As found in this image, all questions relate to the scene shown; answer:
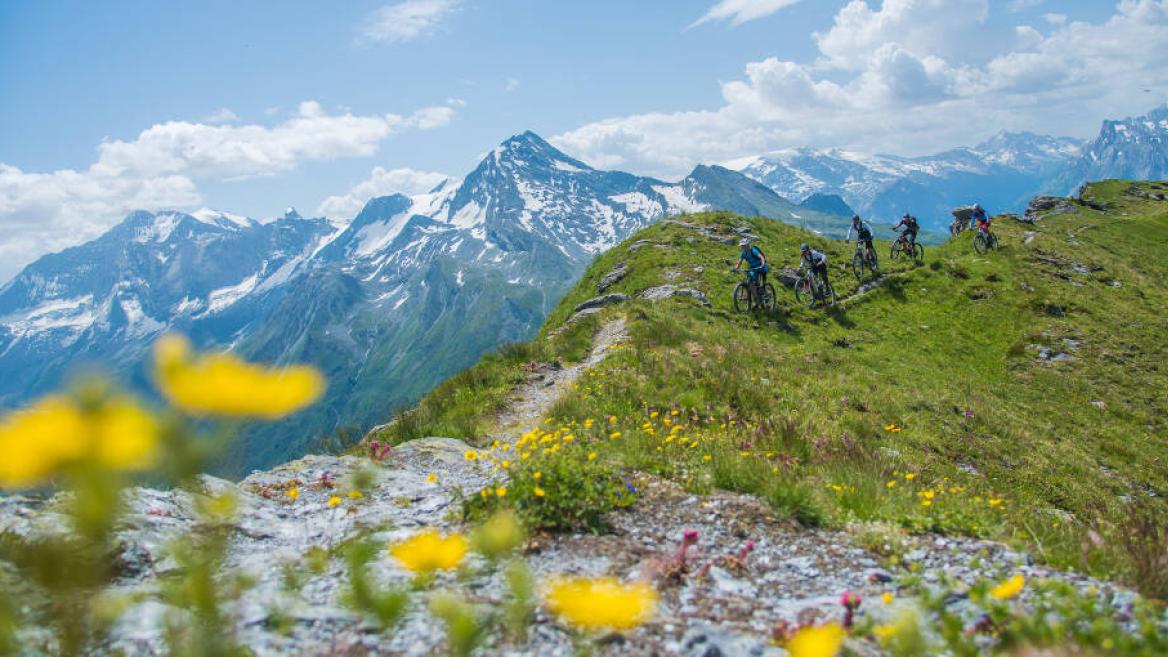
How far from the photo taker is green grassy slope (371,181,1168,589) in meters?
8.04

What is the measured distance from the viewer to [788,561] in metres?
6.03

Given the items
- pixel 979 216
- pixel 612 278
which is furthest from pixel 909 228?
pixel 612 278

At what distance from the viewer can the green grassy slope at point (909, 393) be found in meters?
8.04

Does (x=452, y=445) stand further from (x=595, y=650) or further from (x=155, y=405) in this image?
(x=155, y=405)

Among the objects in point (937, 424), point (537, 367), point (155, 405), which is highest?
point (155, 405)

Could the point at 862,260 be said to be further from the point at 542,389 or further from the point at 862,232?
the point at 542,389

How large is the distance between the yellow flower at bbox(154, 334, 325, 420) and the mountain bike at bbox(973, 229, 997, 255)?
143 feet

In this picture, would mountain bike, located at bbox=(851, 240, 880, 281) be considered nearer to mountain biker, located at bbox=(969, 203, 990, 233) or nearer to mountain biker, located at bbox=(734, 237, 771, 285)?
mountain biker, located at bbox=(969, 203, 990, 233)

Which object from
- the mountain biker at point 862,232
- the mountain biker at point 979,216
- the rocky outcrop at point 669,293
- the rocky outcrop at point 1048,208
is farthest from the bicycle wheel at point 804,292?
the rocky outcrop at point 1048,208

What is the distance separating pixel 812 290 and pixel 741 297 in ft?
13.2

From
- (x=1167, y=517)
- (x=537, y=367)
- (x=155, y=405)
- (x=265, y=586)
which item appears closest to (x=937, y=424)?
(x=1167, y=517)

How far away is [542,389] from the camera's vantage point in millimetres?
16938

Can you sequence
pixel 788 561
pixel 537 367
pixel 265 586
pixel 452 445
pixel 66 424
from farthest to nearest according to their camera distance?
pixel 537 367 → pixel 452 445 → pixel 788 561 → pixel 265 586 → pixel 66 424

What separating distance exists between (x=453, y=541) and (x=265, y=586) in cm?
276
